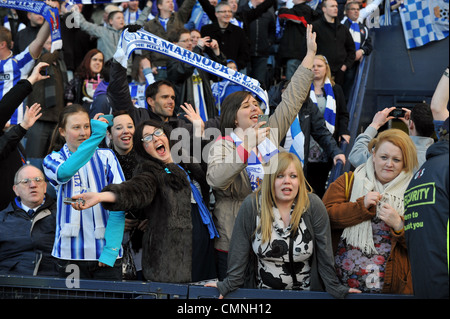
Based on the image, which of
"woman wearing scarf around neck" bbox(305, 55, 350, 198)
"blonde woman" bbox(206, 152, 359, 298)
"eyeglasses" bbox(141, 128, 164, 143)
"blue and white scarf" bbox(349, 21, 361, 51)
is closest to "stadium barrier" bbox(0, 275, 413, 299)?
"blonde woman" bbox(206, 152, 359, 298)

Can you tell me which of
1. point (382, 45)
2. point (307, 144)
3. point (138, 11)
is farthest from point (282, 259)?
point (138, 11)

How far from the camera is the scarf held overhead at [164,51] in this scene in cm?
618

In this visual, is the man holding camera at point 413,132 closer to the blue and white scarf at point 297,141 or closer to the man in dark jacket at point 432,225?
the blue and white scarf at point 297,141

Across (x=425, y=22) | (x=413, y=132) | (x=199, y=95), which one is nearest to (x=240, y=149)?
(x=413, y=132)

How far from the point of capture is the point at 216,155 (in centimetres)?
514

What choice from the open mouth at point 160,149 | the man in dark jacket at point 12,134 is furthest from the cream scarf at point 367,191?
the man in dark jacket at point 12,134

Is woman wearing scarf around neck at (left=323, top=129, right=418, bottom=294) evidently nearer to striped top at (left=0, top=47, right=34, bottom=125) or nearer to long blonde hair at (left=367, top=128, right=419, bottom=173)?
long blonde hair at (left=367, top=128, right=419, bottom=173)

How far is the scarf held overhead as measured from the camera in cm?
618

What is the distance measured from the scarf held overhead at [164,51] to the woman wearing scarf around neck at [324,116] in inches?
53.4

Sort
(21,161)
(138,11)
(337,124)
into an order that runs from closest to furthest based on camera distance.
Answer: (21,161), (337,124), (138,11)

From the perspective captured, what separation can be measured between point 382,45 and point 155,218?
292 inches

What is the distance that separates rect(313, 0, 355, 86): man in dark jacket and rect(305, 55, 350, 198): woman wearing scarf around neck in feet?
5.98
